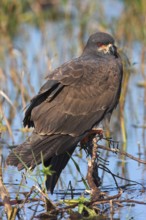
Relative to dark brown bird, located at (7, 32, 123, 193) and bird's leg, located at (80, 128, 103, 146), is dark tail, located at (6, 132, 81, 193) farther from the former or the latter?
bird's leg, located at (80, 128, 103, 146)

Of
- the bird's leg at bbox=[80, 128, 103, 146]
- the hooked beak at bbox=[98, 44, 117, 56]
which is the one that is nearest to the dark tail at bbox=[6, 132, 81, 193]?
the bird's leg at bbox=[80, 128, 103, 146]

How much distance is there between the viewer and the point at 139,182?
7.49 m

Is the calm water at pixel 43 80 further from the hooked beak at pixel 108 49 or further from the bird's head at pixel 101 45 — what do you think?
the hooked beak at pixel 108 49

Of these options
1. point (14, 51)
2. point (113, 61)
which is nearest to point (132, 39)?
point (14, 51)

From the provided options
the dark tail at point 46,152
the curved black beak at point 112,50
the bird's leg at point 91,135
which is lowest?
the dark tail at point 46,152

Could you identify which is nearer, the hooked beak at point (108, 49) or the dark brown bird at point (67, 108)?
the dark brown bird at point (67, 108)

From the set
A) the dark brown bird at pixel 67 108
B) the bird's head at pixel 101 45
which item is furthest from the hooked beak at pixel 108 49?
the dark brown bird at pixel 67 108

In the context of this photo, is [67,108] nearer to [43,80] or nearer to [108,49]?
[108,49]

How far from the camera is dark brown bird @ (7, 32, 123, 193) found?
6695mm

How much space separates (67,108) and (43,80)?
12.0 feet

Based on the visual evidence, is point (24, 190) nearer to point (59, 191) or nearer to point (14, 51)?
point (59, 191)

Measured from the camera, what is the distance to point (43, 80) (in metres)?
10.6

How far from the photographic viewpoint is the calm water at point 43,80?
24.2 feet

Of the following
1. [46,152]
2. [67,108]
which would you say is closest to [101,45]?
[67,108]
